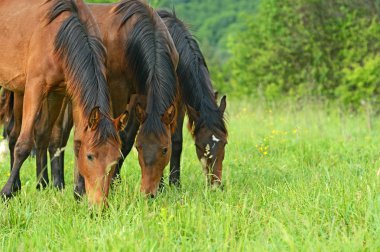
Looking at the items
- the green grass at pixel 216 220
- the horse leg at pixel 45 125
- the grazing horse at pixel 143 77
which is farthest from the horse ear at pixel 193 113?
the horse leg at pixel 45 125

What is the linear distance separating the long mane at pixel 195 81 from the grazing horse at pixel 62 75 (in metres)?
1.22

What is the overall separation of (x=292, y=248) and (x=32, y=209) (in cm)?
221

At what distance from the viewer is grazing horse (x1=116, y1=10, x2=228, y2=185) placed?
5.79 meters

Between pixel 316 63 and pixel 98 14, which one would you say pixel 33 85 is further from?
pixel 316 63

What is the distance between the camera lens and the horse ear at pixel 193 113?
5965 millimetres

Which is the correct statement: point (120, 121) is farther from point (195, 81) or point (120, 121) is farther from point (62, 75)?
point (195, 81)

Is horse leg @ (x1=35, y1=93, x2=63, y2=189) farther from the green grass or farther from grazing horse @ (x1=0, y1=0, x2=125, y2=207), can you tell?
the green grass

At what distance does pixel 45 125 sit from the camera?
241 inches

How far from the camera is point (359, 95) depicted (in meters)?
17.7

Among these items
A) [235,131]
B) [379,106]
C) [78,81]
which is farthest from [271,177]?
[379,106]

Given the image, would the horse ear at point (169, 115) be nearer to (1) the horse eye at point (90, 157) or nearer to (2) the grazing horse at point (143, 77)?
(2) the grazing horse at point (143, 77)

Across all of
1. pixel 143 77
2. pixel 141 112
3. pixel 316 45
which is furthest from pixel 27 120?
pixel 316 45

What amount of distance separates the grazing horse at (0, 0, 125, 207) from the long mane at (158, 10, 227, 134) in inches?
47.9

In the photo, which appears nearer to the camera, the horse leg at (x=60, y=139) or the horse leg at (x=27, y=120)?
the horse leg at (x=27, y=120)
